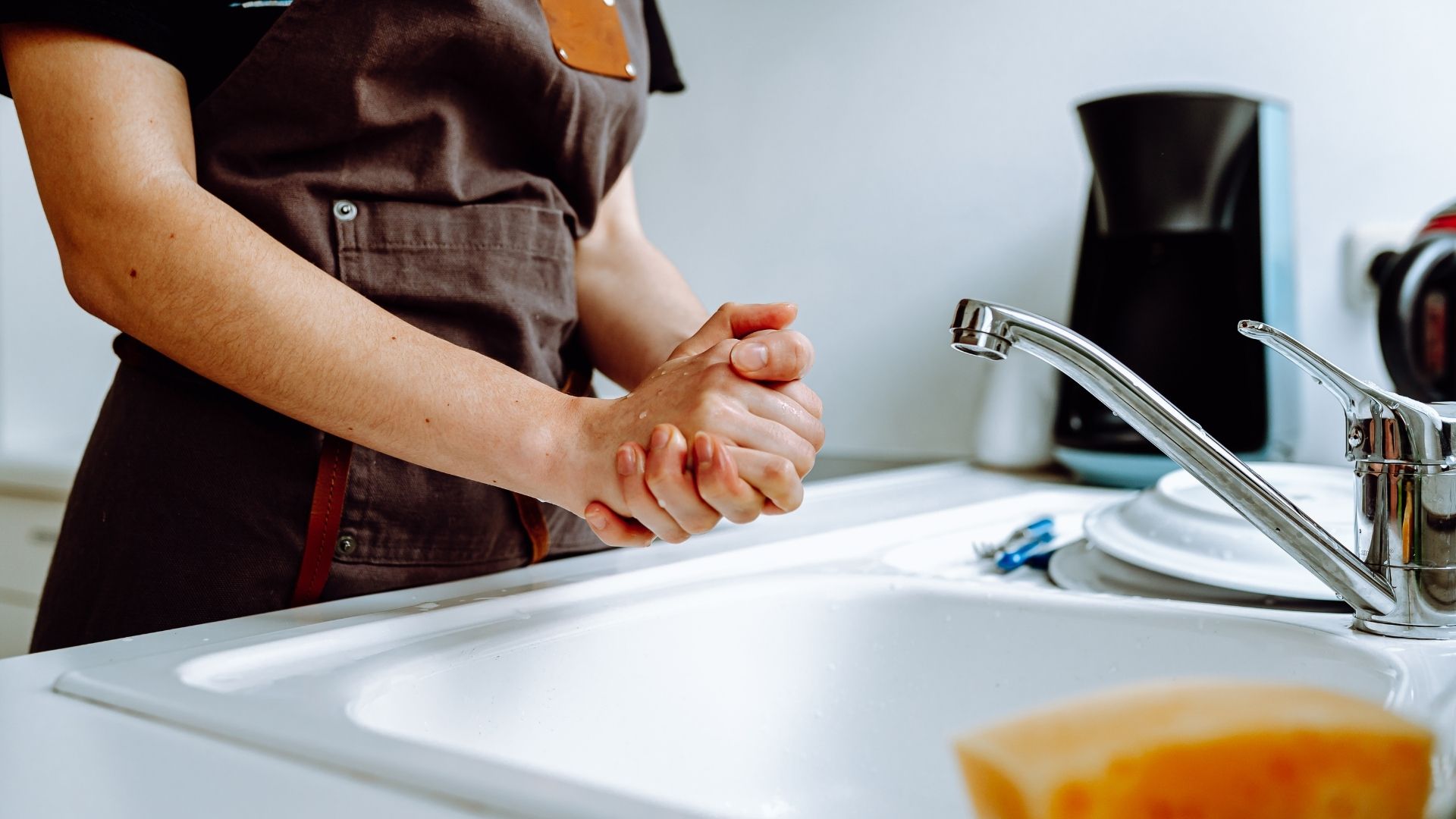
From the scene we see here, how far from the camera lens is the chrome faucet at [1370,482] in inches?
19.1

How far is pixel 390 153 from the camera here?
65 cm

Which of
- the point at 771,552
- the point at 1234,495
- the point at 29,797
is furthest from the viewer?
the point at 771,552

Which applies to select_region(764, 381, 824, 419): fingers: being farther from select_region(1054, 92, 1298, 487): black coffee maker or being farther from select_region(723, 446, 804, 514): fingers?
select_region(1054, 92, 1298, 487): black coffee maker

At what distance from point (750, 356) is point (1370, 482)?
293mm

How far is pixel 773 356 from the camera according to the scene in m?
0.52

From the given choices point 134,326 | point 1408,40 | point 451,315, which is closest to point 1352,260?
point 1408,40

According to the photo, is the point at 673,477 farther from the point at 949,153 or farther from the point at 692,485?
the point at 949,153

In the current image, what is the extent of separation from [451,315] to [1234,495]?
441 millimetres

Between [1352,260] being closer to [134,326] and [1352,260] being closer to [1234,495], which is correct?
[1234,495]

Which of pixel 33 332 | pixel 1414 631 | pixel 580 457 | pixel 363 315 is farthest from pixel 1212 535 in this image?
pixel 33 332

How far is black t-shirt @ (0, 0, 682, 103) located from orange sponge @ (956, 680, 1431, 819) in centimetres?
50

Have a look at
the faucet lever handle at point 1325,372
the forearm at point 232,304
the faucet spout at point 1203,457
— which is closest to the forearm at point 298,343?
the forearm at point 232,304

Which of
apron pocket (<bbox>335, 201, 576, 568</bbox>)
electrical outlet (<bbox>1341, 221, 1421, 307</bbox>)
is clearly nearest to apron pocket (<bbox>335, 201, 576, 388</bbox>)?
apron pocket (<bbox>335, 201, 576, 568</bbox>)

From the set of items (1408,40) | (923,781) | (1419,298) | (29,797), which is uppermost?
(1408,40)
